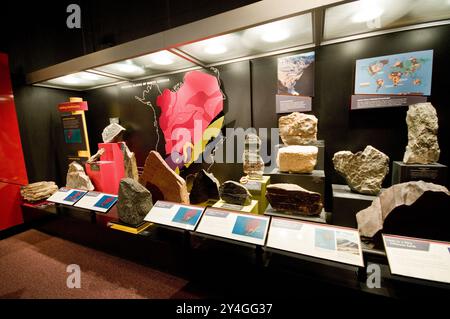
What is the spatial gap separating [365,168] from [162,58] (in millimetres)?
2347

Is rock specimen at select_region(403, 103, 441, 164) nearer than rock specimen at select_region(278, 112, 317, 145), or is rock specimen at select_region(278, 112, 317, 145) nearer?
rock specimen at select_region(403, 103, 441, 164)

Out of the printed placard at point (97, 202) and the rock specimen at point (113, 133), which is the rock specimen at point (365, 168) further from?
the rock specimen at point (113, 133)

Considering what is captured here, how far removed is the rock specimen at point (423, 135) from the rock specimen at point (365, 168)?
8.5 inches

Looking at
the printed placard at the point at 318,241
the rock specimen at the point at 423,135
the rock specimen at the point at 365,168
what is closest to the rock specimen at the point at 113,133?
the printed placard at the point at 318,241

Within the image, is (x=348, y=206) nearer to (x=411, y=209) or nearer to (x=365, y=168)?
(x=365, y=168)

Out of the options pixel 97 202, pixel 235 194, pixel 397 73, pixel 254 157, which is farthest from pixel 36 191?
pixel 397 73

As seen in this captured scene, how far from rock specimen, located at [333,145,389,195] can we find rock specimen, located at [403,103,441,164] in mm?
216

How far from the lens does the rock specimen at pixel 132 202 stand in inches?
68.9

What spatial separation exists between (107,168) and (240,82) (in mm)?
2205

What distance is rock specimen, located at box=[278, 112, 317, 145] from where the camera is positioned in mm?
1967

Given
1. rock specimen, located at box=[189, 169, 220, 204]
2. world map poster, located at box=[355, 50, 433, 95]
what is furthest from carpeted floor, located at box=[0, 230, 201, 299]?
world map poster, located at box=[355, 50, 433, 95]

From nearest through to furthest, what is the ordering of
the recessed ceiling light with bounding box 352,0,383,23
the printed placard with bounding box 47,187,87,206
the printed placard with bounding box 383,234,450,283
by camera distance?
the printed placard with bounding box 383,234,450,283 < the recessed ceiling light with bounding box 352,0,383,23 < the printed placard with bounding box 47,187,87,206

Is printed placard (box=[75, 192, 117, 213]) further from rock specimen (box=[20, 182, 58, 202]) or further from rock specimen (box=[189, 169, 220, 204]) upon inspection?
rock specimen (box=[20, 182, 58, 202])

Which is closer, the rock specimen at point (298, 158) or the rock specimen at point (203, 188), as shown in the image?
the rock specimen at point (298, 158)
